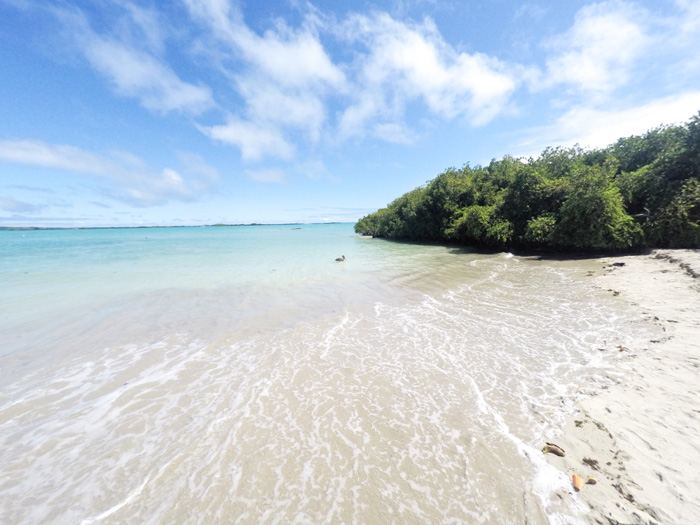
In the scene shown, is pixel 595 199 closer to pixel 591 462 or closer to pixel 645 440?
pixel 645 440

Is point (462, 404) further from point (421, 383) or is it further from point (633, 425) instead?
point (633, 425)

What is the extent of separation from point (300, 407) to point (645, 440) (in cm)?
513

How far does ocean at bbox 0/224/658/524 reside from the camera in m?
3.19

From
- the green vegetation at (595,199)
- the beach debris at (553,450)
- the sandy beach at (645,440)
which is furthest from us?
the green vegetation at (595,199)

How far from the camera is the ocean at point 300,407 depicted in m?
3.19

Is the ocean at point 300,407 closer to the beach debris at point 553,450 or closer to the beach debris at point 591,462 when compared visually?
the beach debris at point 553,450

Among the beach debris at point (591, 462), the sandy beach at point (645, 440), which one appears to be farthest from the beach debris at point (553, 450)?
the beach debris at point (591, 462)

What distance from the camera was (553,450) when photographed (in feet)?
11.7

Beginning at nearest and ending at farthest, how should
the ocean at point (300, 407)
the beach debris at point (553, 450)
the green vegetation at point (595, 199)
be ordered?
the ocean at point (300, 407), the beach debris at point (553, 450), the green vegetation at point (595, 199)

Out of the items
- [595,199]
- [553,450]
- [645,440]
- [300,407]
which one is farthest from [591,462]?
[595,199]

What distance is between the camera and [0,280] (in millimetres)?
16422

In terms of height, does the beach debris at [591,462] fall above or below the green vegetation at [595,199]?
below

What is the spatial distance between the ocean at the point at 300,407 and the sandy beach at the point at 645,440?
25 cm

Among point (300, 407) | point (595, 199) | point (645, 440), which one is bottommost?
point (300, 407)
